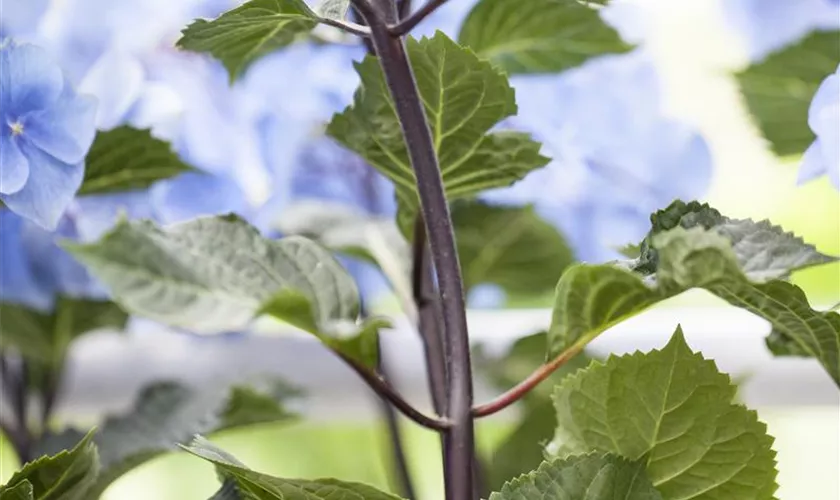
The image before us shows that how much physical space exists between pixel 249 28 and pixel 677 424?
0.65 ft

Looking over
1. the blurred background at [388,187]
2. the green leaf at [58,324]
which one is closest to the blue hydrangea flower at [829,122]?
the blurred background at [388,187]

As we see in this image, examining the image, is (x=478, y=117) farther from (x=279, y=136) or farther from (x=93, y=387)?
(x=93, y=387)

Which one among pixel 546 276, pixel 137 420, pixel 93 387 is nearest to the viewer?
pixel 137 420

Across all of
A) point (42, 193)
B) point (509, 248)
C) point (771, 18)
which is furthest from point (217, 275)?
point (771, 18)

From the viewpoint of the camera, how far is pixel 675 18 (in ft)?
2.73

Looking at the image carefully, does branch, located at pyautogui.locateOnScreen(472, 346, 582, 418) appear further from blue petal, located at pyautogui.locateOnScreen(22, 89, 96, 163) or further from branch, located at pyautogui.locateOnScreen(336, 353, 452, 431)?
blue petal, located at pyautogui.locateOnScreen(22, 89, 96, 163)

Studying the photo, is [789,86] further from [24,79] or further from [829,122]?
[24,79]

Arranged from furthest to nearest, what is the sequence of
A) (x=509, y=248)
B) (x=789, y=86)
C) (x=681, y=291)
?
1. (x=509, y=248)
2. (x=789, y=86)
3. (x=681, y=291)

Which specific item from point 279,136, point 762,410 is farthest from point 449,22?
point 762,410

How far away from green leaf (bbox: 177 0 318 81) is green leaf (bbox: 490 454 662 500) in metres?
0.16

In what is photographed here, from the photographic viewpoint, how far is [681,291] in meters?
0.27

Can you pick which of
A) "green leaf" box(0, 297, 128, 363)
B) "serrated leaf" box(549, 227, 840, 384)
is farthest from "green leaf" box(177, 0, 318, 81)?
"green leaf" box(0, 297, 128, 363)

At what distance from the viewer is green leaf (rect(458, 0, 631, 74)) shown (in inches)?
17.2

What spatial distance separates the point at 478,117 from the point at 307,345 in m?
0.51
